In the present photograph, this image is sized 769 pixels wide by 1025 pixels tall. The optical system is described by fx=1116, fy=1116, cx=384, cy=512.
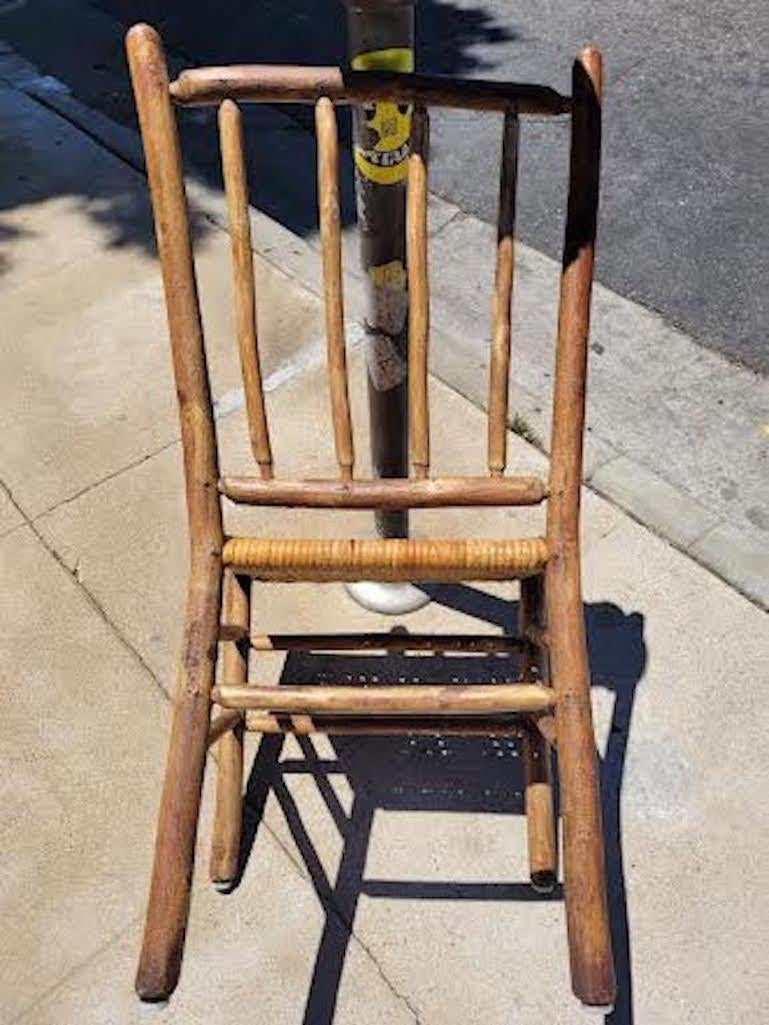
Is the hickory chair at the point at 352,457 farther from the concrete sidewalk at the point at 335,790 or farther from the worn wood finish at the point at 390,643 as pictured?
the concrete sidewalk at the point at 335,790

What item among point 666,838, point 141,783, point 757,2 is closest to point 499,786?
point 666,838

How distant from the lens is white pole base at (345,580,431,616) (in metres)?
2.52

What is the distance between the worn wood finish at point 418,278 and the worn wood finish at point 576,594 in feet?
0.69

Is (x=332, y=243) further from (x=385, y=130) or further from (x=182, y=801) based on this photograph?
(x=182, y=801)

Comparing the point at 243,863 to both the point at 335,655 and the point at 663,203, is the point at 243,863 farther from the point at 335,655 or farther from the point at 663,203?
the point at 663,203

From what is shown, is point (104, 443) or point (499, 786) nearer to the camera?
point (499, 786)

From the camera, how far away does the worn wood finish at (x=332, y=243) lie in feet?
5.35

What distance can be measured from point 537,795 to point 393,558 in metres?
0.64

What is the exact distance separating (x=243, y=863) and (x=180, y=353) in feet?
3.32

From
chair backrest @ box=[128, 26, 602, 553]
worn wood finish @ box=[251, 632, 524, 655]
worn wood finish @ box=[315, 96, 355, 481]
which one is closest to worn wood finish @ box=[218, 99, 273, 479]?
chair backrest @ box=[128, 26, 602, 553]

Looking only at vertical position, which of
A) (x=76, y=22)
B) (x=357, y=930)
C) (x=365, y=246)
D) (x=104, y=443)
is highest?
(x=365, y=246)

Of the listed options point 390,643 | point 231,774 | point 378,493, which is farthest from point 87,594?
point 378,493

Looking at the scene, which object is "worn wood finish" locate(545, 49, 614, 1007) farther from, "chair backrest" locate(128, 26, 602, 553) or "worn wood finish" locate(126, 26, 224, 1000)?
"worn wood finish" locate(126, 26, 224, 1000)

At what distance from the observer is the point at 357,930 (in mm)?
2016
